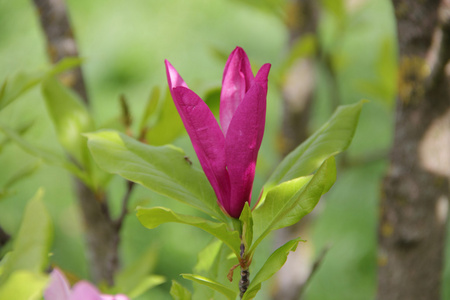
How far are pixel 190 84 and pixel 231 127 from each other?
0.74m

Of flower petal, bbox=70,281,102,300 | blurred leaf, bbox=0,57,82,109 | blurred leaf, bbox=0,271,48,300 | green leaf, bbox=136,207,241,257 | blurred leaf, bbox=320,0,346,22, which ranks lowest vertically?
flower petal, bbox=70,281,102,300

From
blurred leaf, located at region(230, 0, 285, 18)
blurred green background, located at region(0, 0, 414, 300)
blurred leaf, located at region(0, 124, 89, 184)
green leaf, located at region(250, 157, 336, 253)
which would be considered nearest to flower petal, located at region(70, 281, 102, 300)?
green leaf, located at region(250, 157, 336, 253)

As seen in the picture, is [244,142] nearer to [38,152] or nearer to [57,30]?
[38,152]

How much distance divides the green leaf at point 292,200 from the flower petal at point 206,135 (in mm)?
32

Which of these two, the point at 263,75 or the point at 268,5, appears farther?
the point at 268,5

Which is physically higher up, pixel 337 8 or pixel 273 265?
pixel 337 8

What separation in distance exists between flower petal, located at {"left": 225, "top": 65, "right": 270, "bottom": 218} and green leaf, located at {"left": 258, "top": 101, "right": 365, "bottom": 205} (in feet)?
0.07

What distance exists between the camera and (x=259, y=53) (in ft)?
7.00

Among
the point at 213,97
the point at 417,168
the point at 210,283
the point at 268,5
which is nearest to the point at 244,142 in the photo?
the point at 210,283

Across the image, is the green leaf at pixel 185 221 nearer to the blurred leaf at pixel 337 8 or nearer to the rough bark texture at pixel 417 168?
the rough bark texture at pixel 417 168

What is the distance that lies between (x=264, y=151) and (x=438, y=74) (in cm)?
138

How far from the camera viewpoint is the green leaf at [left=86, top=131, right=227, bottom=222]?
0.38 metres

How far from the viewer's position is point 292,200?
35cm

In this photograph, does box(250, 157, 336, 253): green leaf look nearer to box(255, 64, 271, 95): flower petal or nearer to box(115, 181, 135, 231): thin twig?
box(255, 64, 271, 95): flower petal
